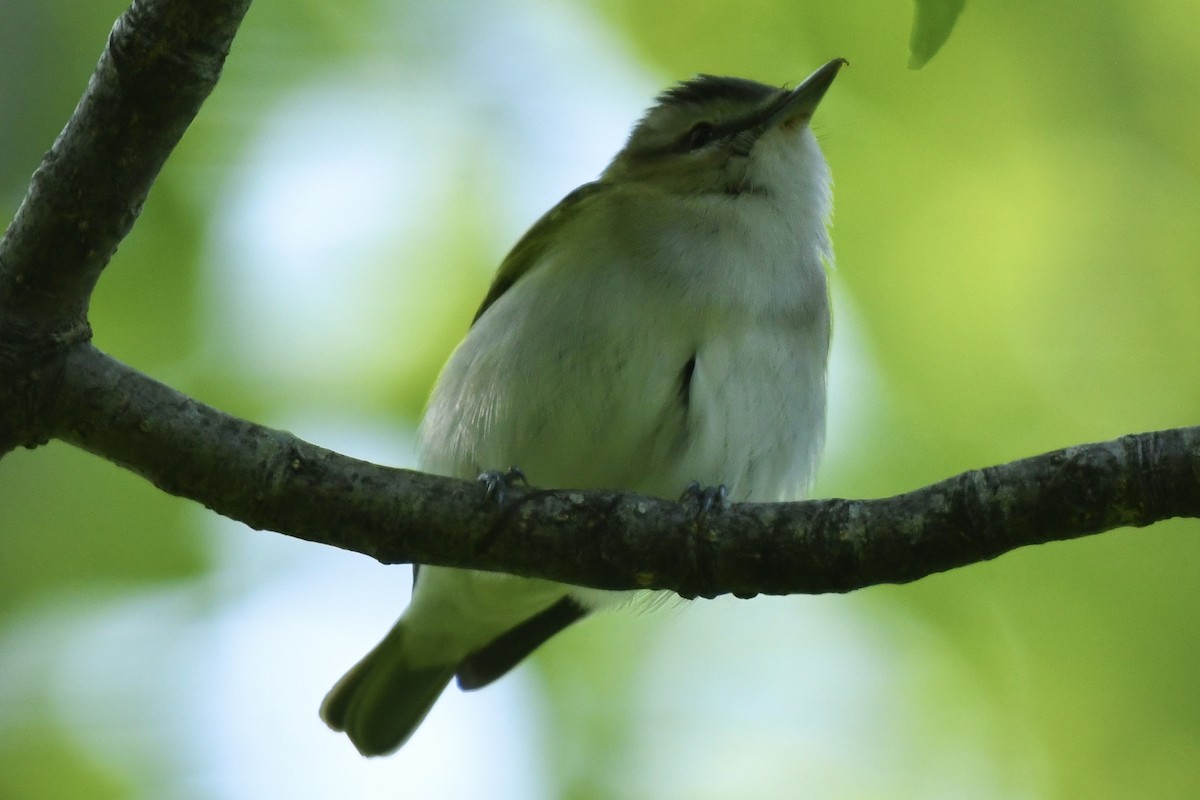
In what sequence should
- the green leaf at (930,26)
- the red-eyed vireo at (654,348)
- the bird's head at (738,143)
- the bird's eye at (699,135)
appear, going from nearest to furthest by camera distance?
the green leaf at (930,26), the red-eyed vireo at (654,348), the bird's head at (738,143), the bird's eye at (699,135)

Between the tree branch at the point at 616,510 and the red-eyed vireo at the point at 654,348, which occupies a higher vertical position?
the red-eyed vireo at the point at 654,348


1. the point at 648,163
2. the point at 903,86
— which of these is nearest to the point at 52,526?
the point at 648,163

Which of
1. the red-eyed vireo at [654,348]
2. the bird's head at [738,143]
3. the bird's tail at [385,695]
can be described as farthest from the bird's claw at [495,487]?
the bird's tail at [385,695]

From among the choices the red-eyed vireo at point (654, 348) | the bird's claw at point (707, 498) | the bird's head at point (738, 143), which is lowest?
the bird's claw at point (707, 498)

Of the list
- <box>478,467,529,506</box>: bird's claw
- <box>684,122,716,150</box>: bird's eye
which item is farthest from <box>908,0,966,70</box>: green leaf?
<box>684,122,716,150</box>: bird's eye

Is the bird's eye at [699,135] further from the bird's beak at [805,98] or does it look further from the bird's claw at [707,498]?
the bird's claw at [707,498]
